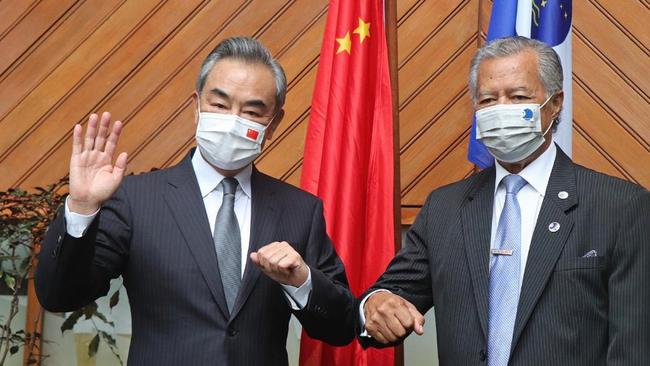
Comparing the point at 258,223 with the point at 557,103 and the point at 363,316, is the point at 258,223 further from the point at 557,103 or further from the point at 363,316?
the point at 557,103

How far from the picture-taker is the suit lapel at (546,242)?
7.58 ft

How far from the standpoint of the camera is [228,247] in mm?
2496

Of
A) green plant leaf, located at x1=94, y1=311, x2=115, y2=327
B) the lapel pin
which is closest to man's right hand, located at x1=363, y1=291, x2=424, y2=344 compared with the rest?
the lapel pin

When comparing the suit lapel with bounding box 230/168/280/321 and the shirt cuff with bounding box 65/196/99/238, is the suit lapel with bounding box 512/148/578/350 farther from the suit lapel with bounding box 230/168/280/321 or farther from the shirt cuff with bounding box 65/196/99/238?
the shirt cuff with bounding box 65/196/99/238

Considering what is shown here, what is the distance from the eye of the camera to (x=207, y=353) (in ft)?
7.88

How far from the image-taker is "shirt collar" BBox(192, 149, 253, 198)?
2598 millimetres

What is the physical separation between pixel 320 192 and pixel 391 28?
590 millimetres

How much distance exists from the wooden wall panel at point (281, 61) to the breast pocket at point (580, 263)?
1610 millimetres

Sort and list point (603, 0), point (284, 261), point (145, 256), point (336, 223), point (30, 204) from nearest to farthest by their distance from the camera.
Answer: point (284, 261)
point (145, 256)
point (336, 223)
point (30, 204)
point (603, 0)

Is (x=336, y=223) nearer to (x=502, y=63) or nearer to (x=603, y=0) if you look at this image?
(x=502, y=63)

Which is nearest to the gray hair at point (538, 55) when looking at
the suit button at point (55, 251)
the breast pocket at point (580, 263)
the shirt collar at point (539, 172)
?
the shirt collar at point (539, 172)

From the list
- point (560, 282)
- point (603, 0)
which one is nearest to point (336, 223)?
point (560, 282)

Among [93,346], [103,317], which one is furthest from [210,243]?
[93,346]

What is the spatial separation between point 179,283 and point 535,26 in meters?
1.43
